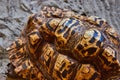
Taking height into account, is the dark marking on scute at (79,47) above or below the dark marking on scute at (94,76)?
above

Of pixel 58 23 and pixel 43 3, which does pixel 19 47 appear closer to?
pixel 58 23

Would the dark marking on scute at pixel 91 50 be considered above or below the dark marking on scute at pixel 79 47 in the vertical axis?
below

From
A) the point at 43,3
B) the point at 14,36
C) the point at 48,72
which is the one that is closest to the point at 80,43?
the point at 48,72

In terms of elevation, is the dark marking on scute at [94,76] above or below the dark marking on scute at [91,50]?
below

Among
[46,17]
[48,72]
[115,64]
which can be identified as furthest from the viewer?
[46,17]

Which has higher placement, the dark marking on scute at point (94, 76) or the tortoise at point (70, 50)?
the tortoise at point (70, 50)

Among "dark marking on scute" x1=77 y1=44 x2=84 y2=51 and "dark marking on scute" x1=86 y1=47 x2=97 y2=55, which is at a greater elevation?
"dark marking on scute" x1=77 y1=44 x2=84 y2=51

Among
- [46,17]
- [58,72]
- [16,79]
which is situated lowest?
[16,79]

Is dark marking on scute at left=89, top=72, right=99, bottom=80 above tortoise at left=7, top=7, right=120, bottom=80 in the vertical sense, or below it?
below
